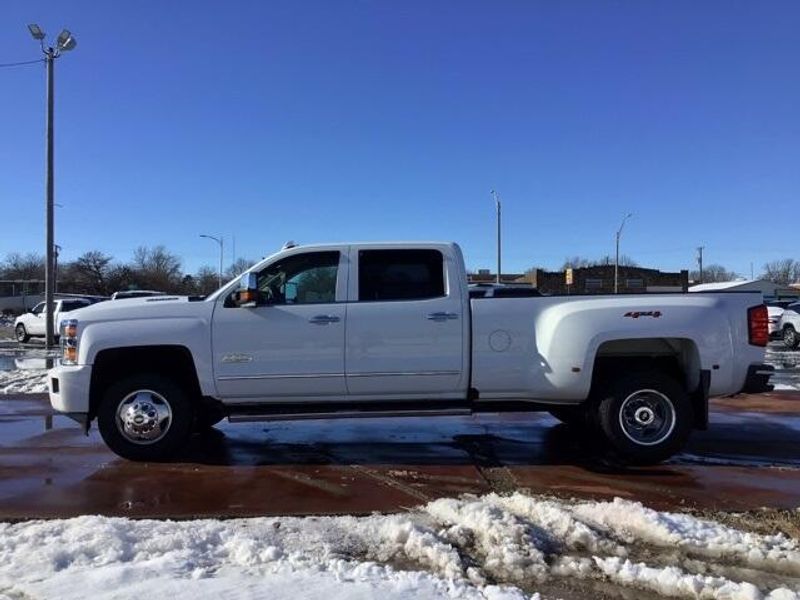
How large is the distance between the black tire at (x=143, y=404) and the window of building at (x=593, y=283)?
71.4 meters

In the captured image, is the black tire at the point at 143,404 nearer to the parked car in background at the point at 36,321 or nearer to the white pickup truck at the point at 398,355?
the white pickup truck at the point at 398,355

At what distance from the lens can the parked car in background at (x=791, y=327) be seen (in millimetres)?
23891

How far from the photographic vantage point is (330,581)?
13.4 ft

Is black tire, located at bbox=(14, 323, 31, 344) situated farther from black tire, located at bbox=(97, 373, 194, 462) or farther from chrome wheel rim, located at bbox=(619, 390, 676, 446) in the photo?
chrome wheel rim, located at bbox=(619, 390, 676, 446)

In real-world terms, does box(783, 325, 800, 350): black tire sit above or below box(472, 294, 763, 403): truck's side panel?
below

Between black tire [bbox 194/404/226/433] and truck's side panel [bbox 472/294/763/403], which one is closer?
truck's side panel [bbox 472/294/763/403]

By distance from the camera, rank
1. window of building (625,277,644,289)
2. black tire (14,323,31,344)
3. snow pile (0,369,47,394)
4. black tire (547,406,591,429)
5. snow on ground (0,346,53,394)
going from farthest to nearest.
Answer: window of building (625,277,644,289), black tire (14,323,31,344), snow on ground (0,346,53,394), snow pile (0,369,47,394), black tire (547,406,591,429)

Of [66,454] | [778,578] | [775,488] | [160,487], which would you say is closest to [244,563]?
[160,487]

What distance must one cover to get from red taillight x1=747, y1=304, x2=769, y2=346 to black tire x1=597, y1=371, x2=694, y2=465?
816 mm

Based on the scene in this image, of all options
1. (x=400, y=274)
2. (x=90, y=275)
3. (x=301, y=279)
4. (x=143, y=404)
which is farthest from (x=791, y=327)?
(x=90, y=275)

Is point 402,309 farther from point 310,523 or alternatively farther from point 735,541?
point 735,541

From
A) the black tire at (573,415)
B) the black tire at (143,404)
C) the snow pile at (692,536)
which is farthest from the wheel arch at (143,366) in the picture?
the snow pile at (692,536)

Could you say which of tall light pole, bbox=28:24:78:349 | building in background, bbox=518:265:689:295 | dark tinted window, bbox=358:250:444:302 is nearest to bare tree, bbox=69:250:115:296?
building in background, bbox=518:265:689:295

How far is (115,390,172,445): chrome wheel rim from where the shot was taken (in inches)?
268
